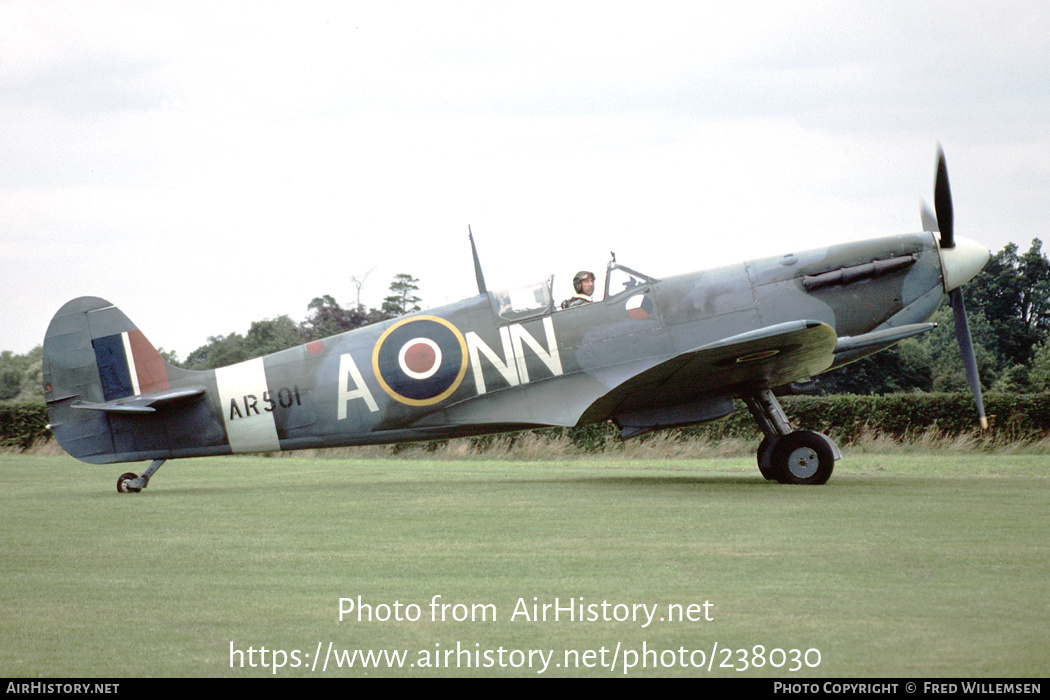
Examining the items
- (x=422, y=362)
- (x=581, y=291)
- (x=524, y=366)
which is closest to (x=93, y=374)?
(x=422, y=362)

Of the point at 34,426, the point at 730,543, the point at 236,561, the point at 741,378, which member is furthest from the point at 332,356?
the point at 34,426

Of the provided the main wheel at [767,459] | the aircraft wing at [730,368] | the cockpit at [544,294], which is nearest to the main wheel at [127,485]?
the cockpit at [544,294]

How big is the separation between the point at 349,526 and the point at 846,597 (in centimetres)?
416

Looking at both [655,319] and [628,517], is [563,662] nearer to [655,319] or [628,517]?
[628,517]

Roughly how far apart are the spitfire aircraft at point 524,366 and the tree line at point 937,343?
79.8 ft

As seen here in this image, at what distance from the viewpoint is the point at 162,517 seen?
8.55 m

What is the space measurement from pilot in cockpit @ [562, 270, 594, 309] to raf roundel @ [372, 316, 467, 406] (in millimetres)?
1239

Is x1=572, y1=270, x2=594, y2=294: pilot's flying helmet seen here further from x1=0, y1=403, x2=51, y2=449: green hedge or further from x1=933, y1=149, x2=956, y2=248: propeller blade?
x1=0, y1=403, x2=51, y2=449: green hedge

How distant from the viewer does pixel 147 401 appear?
1091cm

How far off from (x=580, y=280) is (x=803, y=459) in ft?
9.80

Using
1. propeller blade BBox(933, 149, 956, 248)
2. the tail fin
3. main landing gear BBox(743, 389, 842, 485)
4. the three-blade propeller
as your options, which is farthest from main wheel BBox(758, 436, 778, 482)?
the tail fin

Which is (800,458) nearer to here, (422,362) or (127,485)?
(422,362)

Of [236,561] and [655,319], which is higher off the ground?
[655,319]

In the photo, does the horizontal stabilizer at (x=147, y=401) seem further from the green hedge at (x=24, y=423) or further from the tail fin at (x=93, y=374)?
the green hedge at (x=24, y=423)
